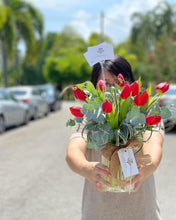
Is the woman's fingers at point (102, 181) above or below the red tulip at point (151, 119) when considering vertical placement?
below

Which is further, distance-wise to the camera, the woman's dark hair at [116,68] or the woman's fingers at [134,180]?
the woman's dark hair at [116,68]

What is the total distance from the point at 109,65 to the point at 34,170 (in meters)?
4.60

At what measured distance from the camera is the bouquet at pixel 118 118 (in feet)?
4.68

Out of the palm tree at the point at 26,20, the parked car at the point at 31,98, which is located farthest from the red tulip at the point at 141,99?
the palm tree at the point at 26,20

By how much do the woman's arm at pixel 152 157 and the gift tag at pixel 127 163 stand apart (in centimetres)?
5

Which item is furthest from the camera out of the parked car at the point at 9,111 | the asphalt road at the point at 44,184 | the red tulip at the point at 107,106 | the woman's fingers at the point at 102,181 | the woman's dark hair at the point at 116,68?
the parked car at the point at 9,111

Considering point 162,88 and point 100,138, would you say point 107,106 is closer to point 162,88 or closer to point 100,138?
point 100,138

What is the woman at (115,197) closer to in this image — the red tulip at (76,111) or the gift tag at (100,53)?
the red tulip at (76,111)

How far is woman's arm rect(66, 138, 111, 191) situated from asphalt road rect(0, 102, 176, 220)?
17.0 inches

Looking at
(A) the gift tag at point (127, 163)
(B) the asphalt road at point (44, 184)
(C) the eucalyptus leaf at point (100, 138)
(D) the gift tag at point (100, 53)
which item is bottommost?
(B) the asphalt road at point (44, 184)

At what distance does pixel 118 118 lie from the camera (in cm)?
150

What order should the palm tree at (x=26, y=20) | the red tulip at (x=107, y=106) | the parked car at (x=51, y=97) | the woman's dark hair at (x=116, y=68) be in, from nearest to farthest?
the red tulip at (x=107, y=106), the woman's dark hair at (x=116, y=68), the parked car at (x=51, y=97), the palm tree at (x=26, y=20)

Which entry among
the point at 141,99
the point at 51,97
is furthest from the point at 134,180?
the point at 51,97

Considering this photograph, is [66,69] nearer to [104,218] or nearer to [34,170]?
[34,170]
